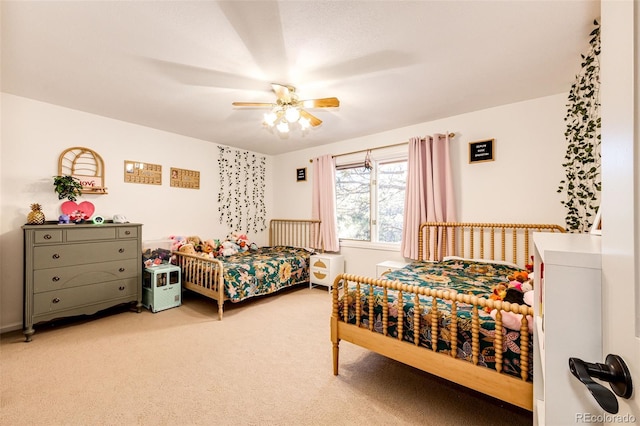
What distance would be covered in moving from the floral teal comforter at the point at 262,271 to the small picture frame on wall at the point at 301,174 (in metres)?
1.35

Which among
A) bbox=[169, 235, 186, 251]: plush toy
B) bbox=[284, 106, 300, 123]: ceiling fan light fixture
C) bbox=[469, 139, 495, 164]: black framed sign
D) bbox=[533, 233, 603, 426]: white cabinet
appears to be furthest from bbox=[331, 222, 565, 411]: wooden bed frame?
bbox=[169, 235, 186, 251]: plush toy

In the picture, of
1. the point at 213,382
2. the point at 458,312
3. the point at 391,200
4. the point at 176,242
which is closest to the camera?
the point at 458,312

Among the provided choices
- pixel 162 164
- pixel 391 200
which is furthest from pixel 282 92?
pixel 162 164

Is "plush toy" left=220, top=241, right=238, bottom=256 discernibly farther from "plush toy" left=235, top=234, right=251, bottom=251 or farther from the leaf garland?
the leaf garland

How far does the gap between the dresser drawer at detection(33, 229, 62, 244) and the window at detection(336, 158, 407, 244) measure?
358 cm

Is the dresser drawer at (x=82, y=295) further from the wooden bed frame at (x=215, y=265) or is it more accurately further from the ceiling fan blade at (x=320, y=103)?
the ceiling fan blade at (x=320, y=103)

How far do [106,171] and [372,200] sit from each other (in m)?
3.72

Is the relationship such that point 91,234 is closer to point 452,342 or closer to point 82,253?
point 82,253

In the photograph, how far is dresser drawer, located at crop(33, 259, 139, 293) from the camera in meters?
2.57

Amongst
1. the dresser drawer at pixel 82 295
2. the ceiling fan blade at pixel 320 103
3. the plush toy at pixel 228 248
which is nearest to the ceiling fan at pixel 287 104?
the ceiling fan blade at pixel 320 103

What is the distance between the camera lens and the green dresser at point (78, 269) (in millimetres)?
2518

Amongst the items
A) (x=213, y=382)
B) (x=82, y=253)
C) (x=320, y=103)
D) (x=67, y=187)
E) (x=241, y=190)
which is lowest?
(x=213, y=382)

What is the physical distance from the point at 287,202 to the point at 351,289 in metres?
3.43

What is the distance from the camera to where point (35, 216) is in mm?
2656
